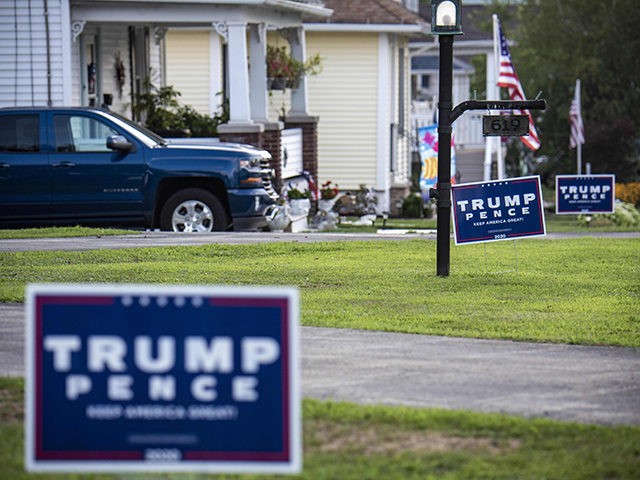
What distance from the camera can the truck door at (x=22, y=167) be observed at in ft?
55.9

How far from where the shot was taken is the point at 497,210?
12859 mm

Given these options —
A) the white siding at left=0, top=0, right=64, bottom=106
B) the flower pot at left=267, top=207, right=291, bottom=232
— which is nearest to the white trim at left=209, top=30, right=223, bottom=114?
the white siding at left=0, top=0, right=64, bottom=106

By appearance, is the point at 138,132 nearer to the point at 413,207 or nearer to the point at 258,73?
the point at 258,73

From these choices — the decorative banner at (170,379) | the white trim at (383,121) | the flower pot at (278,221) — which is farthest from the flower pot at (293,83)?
the decorative banner at (170,379)

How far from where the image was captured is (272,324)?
497 cm

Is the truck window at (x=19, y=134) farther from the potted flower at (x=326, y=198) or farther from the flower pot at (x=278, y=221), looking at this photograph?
the potted flower at (x=326, y=198)

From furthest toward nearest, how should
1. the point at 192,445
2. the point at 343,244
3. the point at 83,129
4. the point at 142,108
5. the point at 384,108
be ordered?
the point at 384,108 → the point at 142,108 → the point at 83,129 → the point at 343,244 → the point at 192,445

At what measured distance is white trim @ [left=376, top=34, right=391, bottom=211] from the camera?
3084 centimetres

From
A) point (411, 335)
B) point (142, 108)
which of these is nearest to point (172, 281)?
point (411, 335)

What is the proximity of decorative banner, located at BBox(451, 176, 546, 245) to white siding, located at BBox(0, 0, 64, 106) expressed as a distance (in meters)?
9.99

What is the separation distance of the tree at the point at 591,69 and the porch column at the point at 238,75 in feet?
71.8

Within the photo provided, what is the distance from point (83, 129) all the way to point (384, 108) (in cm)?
1473

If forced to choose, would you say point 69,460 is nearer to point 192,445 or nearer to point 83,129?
point 192,445

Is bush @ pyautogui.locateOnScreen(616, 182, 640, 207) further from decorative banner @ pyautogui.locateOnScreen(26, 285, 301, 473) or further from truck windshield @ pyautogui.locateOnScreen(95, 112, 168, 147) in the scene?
decorative banner @ pyautogui.locateOnScreen(26, 285, 301, 473)
